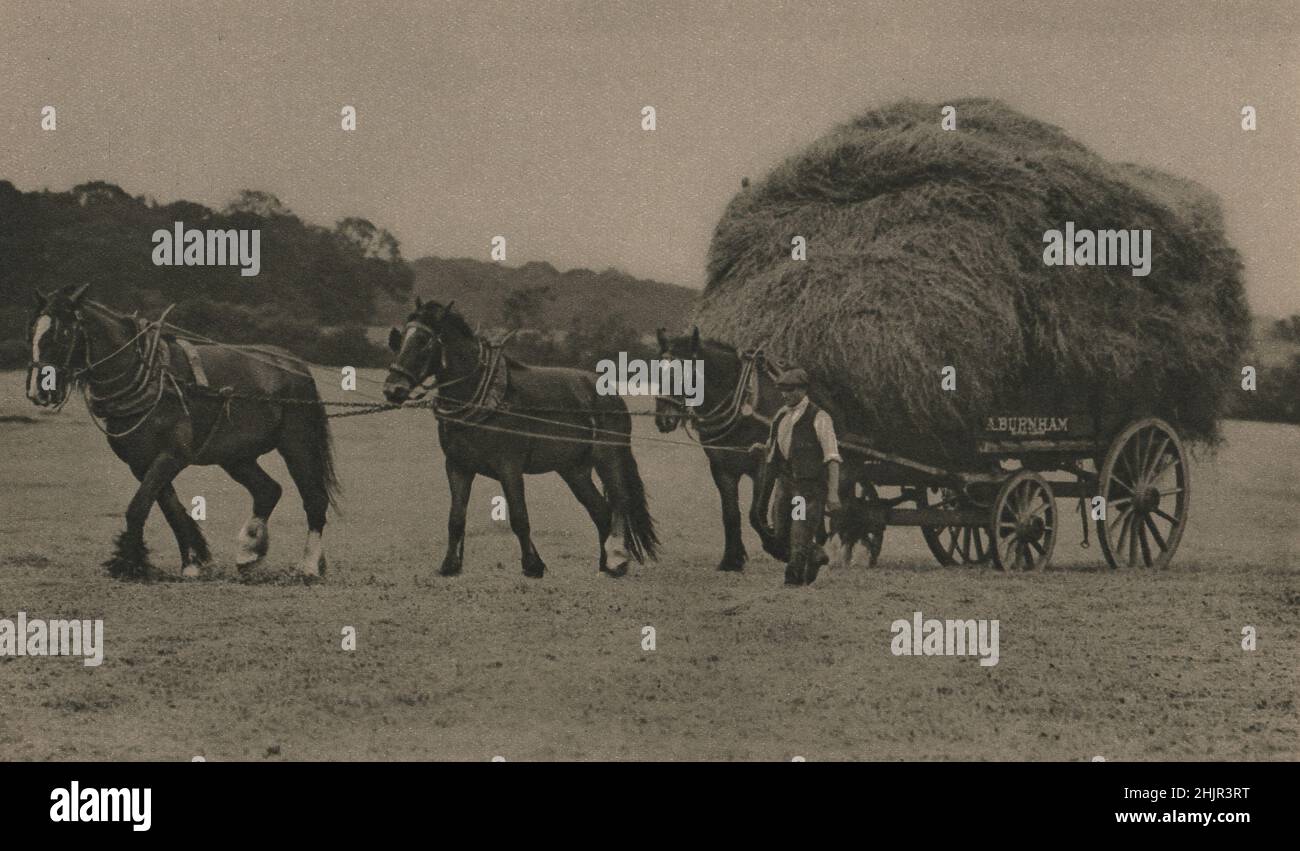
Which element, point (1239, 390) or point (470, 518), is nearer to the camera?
point (470, 518)

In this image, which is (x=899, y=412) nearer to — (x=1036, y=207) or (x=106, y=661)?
(x=1036, y=207)

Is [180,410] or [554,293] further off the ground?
[554,293]

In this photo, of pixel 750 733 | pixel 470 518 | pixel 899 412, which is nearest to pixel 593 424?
pixel 470 518

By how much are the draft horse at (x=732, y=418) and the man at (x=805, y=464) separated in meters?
0.21

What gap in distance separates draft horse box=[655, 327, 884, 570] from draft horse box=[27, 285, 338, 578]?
8.21 ft

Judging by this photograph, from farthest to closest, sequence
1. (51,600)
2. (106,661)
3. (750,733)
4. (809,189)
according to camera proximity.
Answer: (809,189)
(51,600)
(106,661)
(750,733)

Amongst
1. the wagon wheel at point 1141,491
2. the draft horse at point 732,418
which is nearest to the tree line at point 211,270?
the draft horse at point 732,418

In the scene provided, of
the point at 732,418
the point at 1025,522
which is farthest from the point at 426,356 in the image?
the point at 1025,522

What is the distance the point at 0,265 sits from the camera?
35.8 ft

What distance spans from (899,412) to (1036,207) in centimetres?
174

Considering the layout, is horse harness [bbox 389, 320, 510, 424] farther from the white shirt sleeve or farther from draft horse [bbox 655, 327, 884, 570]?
the white shirt sleeve

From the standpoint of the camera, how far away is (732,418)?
11.3 meters

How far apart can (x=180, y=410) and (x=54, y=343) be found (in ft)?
3.03

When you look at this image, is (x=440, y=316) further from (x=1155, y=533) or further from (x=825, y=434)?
(x=1155, y=533)
